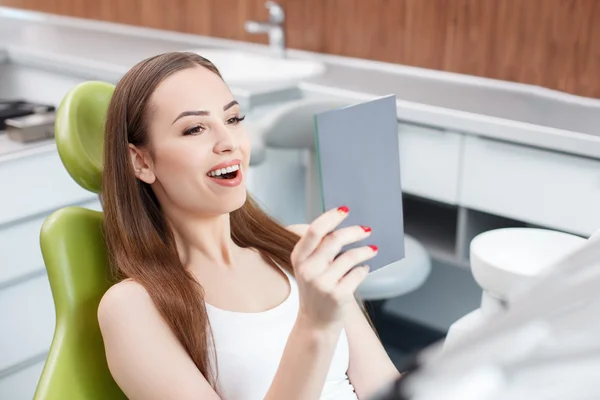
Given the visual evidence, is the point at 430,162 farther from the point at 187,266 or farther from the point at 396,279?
the point at 187,266

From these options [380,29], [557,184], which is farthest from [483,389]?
[380,29]

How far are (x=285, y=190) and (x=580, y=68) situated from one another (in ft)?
3.06

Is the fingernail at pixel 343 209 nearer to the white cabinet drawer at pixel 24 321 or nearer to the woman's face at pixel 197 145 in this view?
the woman's face at pixel 197 145

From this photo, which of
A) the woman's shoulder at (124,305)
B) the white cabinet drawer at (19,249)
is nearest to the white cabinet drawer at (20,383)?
the white cabinet drawer at (19,249)

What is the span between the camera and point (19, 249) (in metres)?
1.89

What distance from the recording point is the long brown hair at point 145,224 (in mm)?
989

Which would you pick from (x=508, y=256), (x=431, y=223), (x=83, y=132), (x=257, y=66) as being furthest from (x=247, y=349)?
(x=257, y=66)

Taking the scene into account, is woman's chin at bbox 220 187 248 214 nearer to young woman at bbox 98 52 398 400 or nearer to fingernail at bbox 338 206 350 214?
young woman at bbox 98 52 398 400

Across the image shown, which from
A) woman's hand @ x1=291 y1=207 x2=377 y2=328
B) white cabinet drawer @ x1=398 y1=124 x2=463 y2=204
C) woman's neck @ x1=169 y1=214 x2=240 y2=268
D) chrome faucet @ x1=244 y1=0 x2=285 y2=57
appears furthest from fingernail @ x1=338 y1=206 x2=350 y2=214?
chrome faucet @ x1=244 y1=0 x2=285 y2=57

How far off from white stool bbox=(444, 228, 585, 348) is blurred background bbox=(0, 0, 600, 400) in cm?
37

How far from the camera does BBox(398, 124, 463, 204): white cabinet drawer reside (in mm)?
1999

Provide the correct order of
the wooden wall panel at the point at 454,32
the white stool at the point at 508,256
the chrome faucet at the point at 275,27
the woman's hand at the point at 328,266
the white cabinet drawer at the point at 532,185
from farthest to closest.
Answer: the chrome faucet at the point at 275,27 → the wooden wall panel at the point at 454,32 → the white cabinet drawer at the point at 532,185 → the white stool at the point at 508,256 → the woman's hand at the point at 328,266

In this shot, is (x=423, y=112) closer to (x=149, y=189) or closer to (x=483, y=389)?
(x=149, y=189)

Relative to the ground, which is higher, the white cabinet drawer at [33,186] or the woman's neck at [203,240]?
the woman's neck at [203,240]
